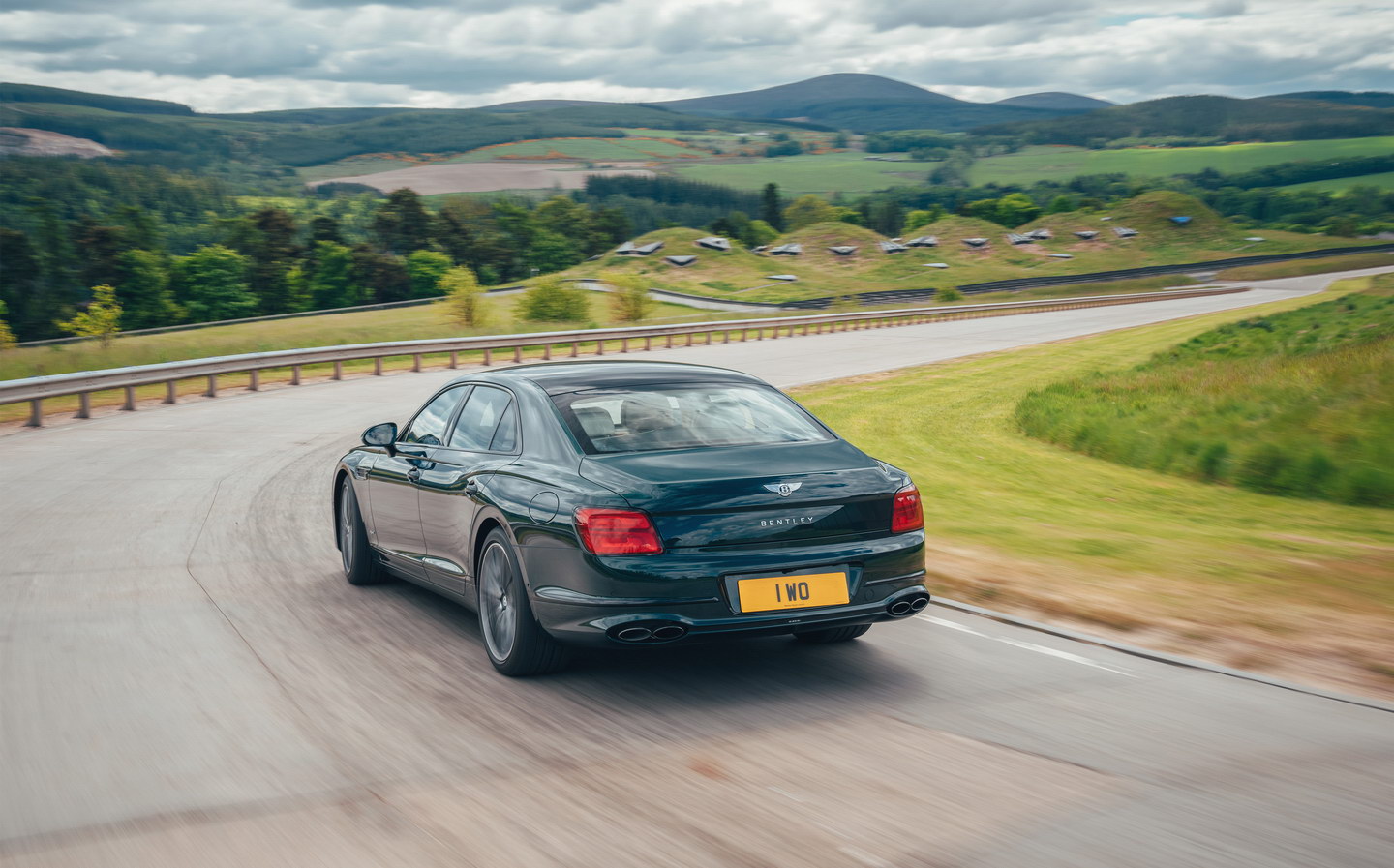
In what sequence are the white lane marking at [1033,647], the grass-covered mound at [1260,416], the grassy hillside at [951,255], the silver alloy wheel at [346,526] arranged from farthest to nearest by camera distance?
the grassy hillside at [951,255] → the grass-covered mound at [1260,416] → the silver alloy wheel at [346,526] → the white lane marking at [1033,647]

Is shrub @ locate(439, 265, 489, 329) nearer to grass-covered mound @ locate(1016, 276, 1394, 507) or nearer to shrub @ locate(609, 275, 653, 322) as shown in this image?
shrub @ locate(609, 275, 653, 322)

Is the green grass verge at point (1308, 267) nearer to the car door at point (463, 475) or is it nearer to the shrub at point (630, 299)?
the shrub at point (630, 299)

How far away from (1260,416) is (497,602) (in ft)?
40.3

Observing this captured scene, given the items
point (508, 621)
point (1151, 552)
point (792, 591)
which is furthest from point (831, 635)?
point (1151, 552)

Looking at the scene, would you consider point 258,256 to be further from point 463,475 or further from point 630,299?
Result: point 463,475

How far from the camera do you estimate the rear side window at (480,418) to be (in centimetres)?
683

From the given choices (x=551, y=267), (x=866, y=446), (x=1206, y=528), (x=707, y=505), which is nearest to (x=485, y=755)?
(x=707, y=505)

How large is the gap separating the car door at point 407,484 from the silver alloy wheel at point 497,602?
3.18 feet

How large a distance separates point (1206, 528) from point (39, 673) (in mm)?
9307

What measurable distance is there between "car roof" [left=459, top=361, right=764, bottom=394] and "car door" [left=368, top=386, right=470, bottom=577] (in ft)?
1.42

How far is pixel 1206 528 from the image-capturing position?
37.5 feet

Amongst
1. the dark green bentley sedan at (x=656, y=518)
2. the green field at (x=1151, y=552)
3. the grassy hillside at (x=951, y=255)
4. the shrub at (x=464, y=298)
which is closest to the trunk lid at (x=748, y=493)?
the dark green bentley sedan at (x=656, y=518)

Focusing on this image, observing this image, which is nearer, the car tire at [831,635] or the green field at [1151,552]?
the car tire at [831,635]

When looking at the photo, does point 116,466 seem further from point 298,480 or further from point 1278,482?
point 1278,482
